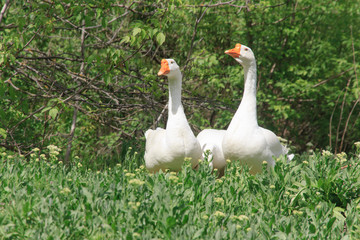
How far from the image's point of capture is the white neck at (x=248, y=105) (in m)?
5.60

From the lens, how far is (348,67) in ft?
32.1

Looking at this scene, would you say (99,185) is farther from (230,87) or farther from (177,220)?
(230,87)

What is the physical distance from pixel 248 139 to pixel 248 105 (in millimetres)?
509

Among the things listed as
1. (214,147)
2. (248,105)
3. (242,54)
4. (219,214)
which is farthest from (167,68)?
(219,214)

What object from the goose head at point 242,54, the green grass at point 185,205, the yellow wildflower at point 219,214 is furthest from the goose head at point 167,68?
the yellow wildflower at point 219,214

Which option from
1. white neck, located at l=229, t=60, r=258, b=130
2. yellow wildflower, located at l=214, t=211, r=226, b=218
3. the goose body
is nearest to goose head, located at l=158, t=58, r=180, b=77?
white neck, located at l=229, t=60, r=258, b=130

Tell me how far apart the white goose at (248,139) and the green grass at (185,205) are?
50cm

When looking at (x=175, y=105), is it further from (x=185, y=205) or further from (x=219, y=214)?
(x=219, y=214)

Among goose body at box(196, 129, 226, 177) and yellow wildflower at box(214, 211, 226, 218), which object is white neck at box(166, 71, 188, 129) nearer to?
goose body at box(196, 129, 226, 177)

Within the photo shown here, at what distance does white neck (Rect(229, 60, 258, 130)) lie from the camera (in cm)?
560

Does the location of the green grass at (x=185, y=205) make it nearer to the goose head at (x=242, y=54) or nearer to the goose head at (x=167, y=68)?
the goose head at (x=167, y=68)

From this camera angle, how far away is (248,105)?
5715 mm

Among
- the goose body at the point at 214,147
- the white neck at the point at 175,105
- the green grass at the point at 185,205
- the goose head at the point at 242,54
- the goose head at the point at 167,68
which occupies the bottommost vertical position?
the goose body at the point at 214,147

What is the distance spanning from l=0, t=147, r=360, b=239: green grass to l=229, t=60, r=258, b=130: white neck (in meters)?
0.84
